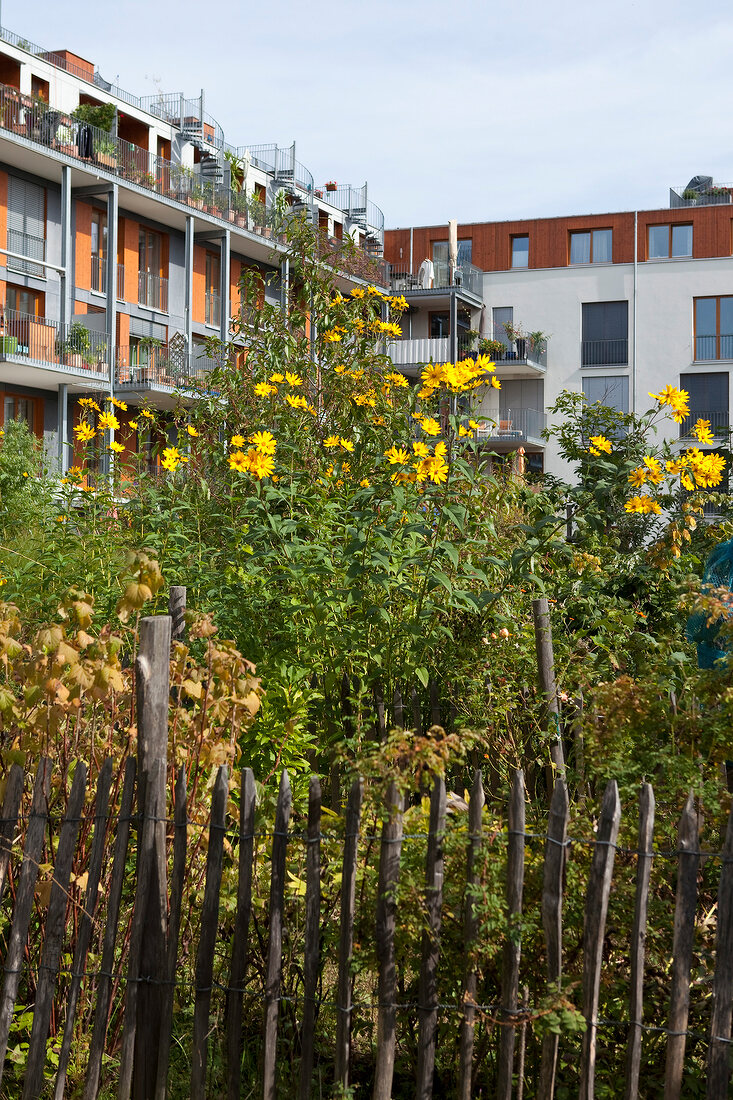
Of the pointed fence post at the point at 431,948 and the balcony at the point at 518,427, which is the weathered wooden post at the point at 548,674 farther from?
the balcony at the point at 518,427

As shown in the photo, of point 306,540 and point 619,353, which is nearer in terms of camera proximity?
point 306,540

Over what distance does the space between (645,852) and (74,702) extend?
1.60m

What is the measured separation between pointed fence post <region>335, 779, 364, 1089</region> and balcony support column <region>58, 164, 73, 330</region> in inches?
985

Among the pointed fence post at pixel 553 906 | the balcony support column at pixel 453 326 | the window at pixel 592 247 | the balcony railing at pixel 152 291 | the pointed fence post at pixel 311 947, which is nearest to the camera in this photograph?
the pointed fence post at pixel 553 906

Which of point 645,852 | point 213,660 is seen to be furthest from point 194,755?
point 645,852

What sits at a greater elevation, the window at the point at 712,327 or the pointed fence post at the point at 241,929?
the window at the point at 712,327

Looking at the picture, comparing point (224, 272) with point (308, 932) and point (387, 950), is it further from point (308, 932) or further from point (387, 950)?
point (387, 950)

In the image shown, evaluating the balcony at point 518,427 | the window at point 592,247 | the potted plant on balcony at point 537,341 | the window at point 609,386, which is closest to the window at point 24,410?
the balcony at point 518,427

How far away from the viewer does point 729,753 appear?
2850mm

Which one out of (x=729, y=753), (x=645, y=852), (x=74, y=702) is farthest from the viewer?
(x=74, y=702)

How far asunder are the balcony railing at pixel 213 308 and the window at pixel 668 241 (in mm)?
16502

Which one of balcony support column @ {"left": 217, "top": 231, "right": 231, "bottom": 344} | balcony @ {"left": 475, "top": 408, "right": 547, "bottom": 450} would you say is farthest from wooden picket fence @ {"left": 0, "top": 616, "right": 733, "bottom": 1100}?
balcony @ {"left": 475, "top": 408, "right": 547, "bottom": 450}

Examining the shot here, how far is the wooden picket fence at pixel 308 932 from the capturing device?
93.7 inches

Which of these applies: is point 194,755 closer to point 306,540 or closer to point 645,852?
point 645,852
